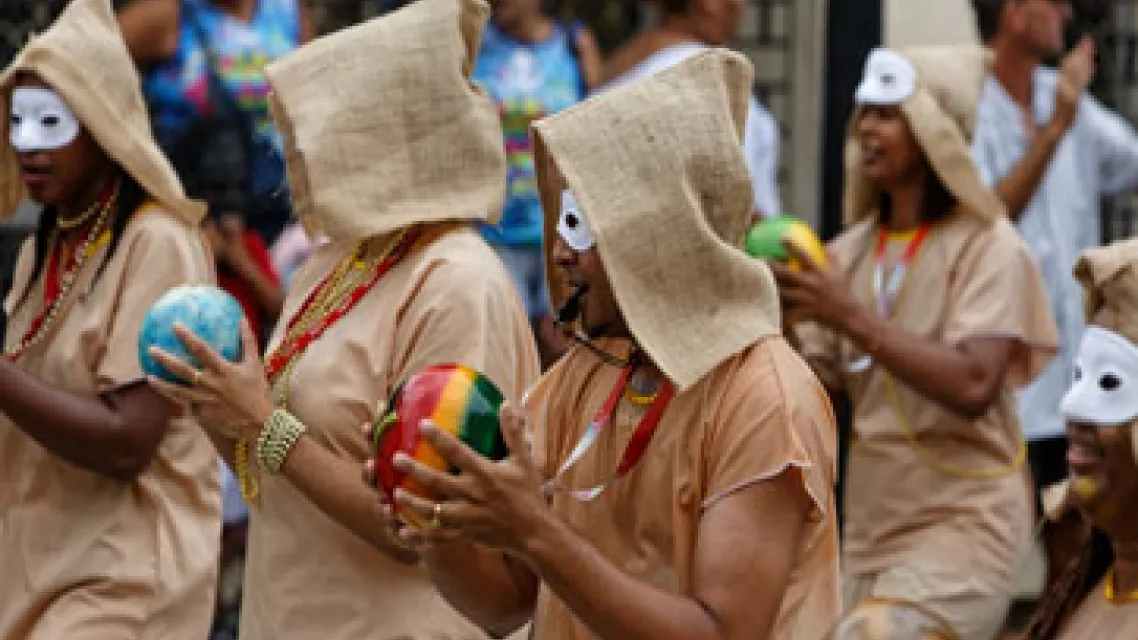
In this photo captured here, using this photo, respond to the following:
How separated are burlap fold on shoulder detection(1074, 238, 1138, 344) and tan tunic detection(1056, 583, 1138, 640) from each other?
537 mm

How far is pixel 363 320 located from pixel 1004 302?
2.79 m

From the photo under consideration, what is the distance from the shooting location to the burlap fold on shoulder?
4930mm

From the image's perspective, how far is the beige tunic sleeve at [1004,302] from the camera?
22.9ft

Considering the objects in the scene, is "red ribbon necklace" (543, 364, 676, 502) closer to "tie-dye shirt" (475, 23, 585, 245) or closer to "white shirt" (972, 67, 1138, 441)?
"tie-dye shirt" (475, 23, 585, 245)

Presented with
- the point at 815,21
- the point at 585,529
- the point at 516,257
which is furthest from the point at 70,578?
the point at 815,21

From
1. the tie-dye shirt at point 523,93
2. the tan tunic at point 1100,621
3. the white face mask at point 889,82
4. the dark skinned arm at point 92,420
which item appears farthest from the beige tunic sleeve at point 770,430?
the tie-dye shirt at point 523,93

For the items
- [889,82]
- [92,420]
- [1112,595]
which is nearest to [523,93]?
[889,82]

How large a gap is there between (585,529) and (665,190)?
57cm

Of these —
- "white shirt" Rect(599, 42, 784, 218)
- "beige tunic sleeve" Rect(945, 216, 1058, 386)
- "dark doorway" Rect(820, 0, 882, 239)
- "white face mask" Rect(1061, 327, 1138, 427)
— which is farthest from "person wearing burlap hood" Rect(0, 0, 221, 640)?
"dark doorway" Rect(820, 0, 882, 239)

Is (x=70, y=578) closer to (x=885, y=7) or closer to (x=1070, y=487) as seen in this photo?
(x=1070, y=487)

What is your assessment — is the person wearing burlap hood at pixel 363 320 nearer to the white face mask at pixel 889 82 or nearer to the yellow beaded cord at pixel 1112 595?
the yellow beaded cord at pixel 1112 595

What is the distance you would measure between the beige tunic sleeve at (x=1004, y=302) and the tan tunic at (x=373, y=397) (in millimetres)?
2524

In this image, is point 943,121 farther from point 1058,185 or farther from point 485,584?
point 485,584

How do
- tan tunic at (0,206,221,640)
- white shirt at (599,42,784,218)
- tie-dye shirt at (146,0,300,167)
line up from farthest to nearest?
white shirt at (599,42,784,218) < tie-dye shirt at (146,0,300,167) < tan tunic at (0,206,221,640)
